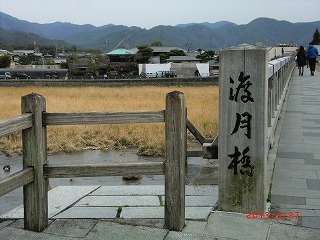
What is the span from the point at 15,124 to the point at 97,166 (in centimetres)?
76

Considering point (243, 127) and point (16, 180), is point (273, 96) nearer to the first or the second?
point (243, 127)

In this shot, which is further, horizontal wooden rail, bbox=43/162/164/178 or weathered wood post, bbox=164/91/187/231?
horizontal wooden rail, bbox=43/162/164/178

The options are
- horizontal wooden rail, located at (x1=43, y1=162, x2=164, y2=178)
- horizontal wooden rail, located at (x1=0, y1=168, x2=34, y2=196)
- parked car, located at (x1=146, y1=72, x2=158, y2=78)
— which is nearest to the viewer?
horizontal wooden rail, located at (x1=0, y1=168, x2=34, y2=196)

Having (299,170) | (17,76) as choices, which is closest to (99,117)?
(299,170)

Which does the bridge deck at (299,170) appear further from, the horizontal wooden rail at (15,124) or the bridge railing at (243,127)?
the horizontal wooden rail at (15,124)

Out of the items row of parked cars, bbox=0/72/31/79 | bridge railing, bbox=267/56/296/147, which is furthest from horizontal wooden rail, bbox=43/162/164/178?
row of parked cars, bbox=0/72/31/79

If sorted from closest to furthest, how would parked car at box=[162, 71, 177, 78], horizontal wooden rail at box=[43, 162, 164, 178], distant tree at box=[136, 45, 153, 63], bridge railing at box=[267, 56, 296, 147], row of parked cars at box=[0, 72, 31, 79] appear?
horizontal wooden rail at box=[43, 162, 164, 178] → bridge railing at box=[267, 56, 296, 147] → row of parked cars at box=[0, 72, 31, 79] → parked car at box=[162, 71, 177, 78] → distant tree at box=[136, 45, 153, 63]

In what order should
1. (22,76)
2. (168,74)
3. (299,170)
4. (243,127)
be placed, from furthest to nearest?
(22,76), (168,74), (299,170), (243,127)

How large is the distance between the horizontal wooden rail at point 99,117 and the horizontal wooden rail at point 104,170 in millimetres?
370

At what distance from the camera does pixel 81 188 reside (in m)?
5.34

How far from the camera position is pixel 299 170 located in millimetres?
5285

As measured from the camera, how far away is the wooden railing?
11.6 ft

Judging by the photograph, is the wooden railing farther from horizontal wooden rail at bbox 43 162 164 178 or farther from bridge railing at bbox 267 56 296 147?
bridge railing at bbox 267 56 296 147

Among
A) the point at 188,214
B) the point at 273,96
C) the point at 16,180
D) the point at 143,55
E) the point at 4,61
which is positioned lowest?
the point at 188,214
